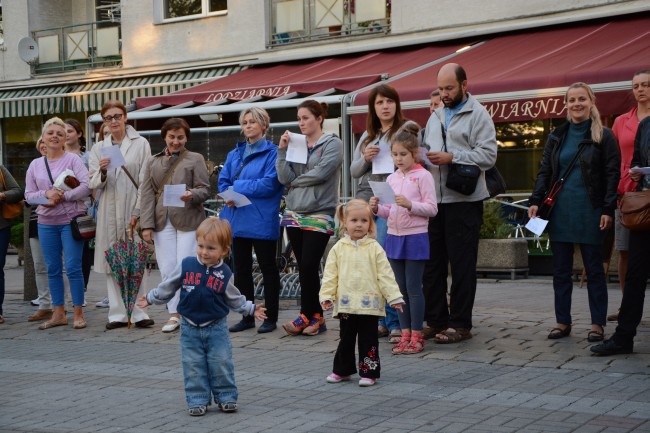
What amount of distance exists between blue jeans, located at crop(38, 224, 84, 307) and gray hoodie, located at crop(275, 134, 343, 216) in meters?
2.36

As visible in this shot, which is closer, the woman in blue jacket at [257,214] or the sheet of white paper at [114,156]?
the woman in blue jacket at [257,214]

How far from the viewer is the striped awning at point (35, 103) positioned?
81.7 ft

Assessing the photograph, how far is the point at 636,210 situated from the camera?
7.59 metres

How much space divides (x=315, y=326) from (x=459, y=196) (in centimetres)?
173

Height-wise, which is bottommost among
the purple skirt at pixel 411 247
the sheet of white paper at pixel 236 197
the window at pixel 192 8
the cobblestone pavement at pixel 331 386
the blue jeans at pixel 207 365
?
the cobblestone pavement at pixel 331 386

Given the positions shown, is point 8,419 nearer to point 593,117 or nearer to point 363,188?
point 363,188

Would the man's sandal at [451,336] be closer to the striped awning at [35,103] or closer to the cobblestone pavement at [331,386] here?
the cobblestone pavement at [331,386]

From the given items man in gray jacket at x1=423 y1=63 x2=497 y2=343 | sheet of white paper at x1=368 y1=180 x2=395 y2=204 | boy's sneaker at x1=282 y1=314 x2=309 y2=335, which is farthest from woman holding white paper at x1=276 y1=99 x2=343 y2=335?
sheet of white paper at x1=368 y1=180 x2=395 y2=204

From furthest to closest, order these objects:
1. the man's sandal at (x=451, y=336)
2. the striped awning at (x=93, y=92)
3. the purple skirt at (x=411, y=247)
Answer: the striped awning at (x=93, y=92) → the man's sandal at (x=451, y=336) → the purple skirt at (x=411, y=247)

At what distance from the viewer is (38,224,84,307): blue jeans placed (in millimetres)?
10305

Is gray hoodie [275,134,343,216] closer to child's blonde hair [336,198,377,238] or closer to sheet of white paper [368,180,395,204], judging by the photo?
sheet of white paper [368,180,395,204]

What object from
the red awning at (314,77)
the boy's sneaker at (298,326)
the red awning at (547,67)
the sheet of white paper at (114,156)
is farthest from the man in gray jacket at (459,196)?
the red awning at (314,77)

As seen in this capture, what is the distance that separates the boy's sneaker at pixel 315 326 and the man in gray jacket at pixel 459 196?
1.13 metres

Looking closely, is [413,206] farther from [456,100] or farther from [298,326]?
[298,326]
